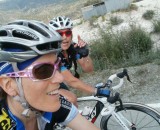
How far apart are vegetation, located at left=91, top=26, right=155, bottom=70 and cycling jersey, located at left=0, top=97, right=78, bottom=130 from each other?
15.6ft

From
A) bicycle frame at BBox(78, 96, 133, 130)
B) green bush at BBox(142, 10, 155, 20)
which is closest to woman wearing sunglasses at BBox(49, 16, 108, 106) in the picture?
bicycle frame at BBox(78, 96, 133, 130)

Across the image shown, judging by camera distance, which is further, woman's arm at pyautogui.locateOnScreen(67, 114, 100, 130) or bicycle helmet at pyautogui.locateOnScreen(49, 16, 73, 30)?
bicycle helmet at pyautogui.locateOnScreen(49, 16, 73, 30)

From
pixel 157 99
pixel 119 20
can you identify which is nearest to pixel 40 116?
pixel 157 99

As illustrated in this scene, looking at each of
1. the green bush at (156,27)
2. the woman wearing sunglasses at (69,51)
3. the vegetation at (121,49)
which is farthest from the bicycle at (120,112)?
the green bush at (156,27)

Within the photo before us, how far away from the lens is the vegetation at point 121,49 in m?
7.49

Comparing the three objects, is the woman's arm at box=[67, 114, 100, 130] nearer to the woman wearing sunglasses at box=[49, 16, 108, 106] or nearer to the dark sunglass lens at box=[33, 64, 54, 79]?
the dark sunglass lens at box=[33, 64, 54, 79]

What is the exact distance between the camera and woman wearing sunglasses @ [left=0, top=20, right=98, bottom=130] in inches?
84.9

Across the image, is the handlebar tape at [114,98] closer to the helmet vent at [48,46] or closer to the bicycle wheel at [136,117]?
the bicycle wheel at [136,117]

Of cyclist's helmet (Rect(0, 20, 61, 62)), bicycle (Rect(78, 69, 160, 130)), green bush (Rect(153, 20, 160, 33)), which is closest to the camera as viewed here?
cyclist's helmet (Rect(0, 20, 61, 62))

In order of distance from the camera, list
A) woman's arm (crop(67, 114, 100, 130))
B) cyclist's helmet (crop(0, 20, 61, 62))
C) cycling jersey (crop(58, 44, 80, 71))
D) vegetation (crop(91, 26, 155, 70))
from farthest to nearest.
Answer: vegetation (crop(91, 26, 155, 70)) → cycling jersey (crop(58, 44, 80, 71)) → woman's arm (crop(67, 114, 100, 130)) → cyclist's helmet (crop(0, 20, 61, 62))

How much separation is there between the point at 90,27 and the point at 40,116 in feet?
83.2

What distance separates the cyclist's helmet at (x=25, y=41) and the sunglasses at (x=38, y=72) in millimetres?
79

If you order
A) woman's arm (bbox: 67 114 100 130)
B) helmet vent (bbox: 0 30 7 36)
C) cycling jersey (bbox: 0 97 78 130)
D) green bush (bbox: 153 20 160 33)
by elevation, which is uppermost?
green bush (bbox: 153 20 160 33)

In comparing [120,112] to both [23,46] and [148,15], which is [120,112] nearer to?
[23,46]
